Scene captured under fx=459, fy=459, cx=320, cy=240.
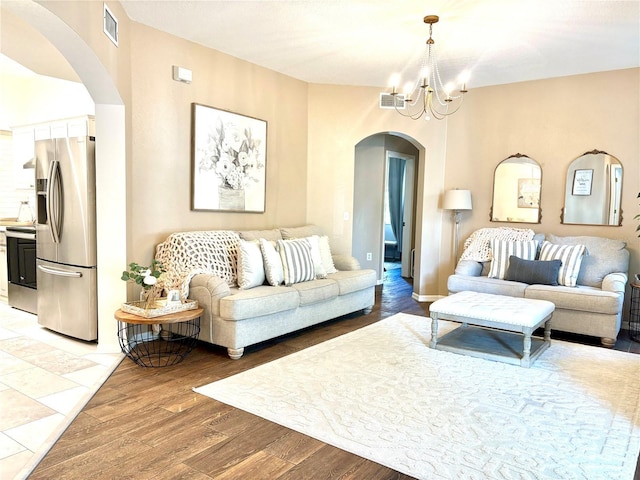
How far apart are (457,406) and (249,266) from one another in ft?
6.77

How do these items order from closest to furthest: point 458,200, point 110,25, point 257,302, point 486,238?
point 110,25, point 257,302, point 486,238, point 458,200

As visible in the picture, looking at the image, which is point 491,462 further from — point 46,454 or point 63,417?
point 63,417

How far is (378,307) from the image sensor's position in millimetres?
5512

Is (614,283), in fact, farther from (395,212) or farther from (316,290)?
(395,212)

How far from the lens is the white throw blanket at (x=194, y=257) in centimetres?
380

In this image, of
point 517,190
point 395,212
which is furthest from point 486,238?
point 395,212

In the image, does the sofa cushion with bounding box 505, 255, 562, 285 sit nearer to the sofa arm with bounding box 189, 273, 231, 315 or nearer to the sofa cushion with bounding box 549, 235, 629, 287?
the sofa cushion with bounding box 549, 235, 629, 287

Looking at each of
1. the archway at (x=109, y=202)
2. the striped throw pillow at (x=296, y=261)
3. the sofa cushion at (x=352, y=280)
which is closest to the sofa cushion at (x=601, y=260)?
the sofa cushion at (x=352, y=280)

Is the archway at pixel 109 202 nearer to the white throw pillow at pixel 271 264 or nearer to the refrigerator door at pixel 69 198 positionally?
the refrigerator door at pixel 69 198

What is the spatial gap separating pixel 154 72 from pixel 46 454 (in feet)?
9.97

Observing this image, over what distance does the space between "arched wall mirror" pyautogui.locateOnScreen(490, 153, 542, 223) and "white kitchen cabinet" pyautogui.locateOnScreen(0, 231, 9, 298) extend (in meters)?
5.62

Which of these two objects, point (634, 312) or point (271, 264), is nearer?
point (271, 264)

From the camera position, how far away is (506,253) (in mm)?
4965

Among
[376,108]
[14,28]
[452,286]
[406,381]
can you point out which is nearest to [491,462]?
[406,381]
